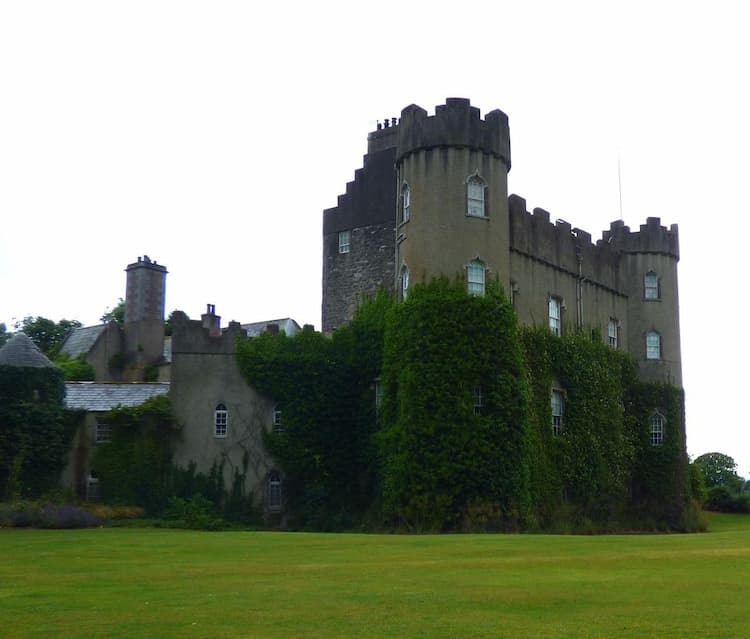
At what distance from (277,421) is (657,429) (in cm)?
2015

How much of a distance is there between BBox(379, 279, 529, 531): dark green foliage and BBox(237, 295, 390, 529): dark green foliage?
310 cm

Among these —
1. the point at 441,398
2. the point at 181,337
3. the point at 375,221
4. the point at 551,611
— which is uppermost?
the point at 375,221

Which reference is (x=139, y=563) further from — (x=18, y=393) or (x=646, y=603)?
(x=18, y=393)

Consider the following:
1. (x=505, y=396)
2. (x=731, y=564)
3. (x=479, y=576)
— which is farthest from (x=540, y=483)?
(x=479, y=576)

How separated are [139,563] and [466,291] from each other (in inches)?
834

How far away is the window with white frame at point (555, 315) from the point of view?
45.7 meters

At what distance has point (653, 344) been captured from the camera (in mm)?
52594

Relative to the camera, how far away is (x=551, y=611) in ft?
46.4

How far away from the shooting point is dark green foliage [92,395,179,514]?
4069 cm

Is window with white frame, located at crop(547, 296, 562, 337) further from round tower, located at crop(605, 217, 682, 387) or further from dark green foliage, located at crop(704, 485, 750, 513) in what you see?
dark green foliage, located at crop(704, 485, 750, 513)

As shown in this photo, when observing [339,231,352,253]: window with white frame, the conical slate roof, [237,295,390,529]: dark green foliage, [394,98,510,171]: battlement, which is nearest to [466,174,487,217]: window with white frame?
[394,98,510,171]: battlement

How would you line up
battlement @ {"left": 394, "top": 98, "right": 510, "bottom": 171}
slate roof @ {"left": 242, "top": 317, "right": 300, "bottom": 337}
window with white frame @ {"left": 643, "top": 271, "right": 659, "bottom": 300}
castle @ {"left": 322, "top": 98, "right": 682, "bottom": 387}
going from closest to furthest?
castle @ {"left": 322, "top": 98, "right": 682, "bottom": 387} < battlement @ {"left": 394, "top": 98, "right": 510, "bottom": 171} < window with white frame @ {"left": 643, "top": 271, "right": 659, "bottom": 300} < slate roof @ {"left": 242, "top": 317, "right": 300, "bottom": 337}

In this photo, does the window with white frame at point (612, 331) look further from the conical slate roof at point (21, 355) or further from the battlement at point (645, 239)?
the conical slate roof at point (21, 355)

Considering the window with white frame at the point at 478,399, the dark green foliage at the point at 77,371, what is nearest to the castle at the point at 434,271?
the window with white frame at the point at 478,399
